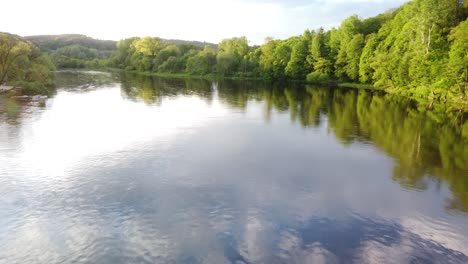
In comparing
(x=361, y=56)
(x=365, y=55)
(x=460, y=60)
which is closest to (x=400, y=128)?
(x=460, y=60)

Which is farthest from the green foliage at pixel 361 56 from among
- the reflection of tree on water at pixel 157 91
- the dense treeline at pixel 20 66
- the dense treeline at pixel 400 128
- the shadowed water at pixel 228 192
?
the dense treeline at pixel 20 66

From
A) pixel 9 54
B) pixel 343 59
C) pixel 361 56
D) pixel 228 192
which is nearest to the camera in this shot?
pixel 228 192

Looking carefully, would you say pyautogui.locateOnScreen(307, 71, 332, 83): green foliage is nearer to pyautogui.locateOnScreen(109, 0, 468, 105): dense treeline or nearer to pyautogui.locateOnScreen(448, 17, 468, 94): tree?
pyautogui.locateOnScreen(109, 0, 468, 105): dense treeline

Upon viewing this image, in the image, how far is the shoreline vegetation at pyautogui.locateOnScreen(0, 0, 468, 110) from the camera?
47.4 meters

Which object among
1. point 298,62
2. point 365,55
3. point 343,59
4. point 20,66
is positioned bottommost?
point 20,66

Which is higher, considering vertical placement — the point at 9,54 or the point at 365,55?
the point at 365,55

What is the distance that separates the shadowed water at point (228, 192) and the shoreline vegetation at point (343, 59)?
17.7 m

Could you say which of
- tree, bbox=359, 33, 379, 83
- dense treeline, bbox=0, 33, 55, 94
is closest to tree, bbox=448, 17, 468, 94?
tree, bbox=359, 33, 379, 83

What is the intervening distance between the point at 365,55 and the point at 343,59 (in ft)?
33.5

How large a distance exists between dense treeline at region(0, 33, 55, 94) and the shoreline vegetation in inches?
4.9

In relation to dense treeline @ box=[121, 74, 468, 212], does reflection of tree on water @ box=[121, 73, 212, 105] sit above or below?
above

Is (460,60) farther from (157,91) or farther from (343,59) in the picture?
(157,91)

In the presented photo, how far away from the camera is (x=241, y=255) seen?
41.1 feet

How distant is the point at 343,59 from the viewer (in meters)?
80.9
